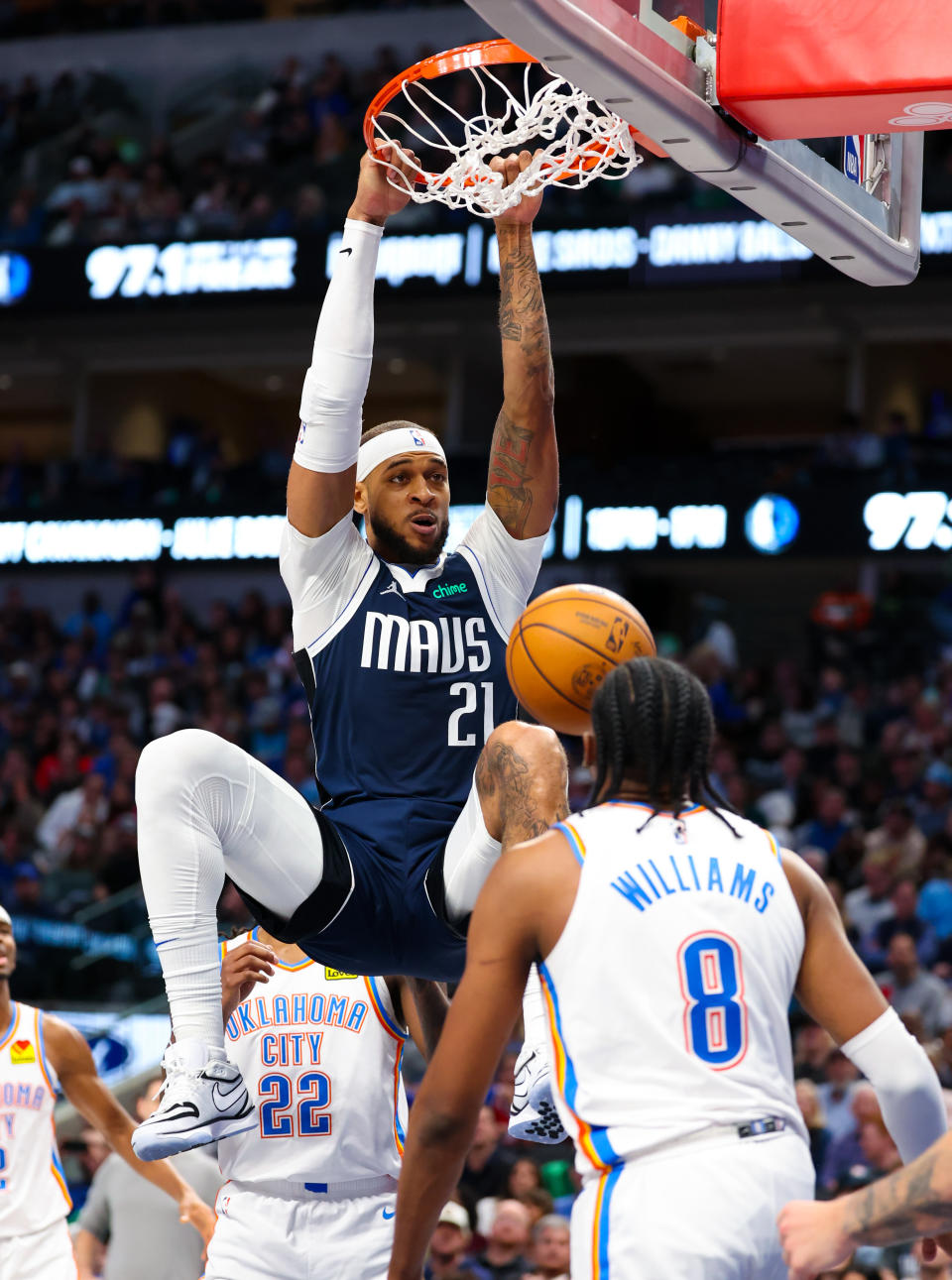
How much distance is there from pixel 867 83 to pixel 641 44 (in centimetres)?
72

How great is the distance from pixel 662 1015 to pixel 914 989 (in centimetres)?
828

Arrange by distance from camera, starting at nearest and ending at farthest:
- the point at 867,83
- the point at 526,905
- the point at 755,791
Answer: the point at 526,905, the point at 867,83, the point at 755,791

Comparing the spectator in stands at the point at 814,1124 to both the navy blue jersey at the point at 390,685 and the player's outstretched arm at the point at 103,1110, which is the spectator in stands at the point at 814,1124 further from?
the navy blue jersey at the point at 390,685

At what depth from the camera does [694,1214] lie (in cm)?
298

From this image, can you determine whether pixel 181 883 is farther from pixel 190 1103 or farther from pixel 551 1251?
pixel 551 1251

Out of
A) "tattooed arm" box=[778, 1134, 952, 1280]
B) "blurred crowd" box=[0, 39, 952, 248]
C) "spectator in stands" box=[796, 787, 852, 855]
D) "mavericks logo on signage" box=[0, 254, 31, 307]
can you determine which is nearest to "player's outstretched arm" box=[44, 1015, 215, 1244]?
"tattooed arm" box=[778, 1134, 952, 1280]

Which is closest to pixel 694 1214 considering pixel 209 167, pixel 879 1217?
pixel 879 1217

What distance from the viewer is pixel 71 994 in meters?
12.9

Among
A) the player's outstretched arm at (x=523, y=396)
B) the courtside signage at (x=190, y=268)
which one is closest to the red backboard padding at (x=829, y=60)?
the player's outstretched arm at (x=523, y=396)

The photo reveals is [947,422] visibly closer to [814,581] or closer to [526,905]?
[814,581]

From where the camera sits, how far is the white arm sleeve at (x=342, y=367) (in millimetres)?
4543

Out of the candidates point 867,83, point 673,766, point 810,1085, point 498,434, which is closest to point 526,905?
point 673,766

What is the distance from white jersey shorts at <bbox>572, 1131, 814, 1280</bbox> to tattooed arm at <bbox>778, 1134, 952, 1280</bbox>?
0.41 ft

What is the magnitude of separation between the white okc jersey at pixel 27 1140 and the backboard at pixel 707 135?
421 cm
